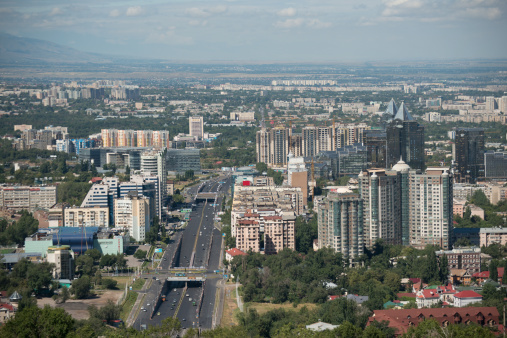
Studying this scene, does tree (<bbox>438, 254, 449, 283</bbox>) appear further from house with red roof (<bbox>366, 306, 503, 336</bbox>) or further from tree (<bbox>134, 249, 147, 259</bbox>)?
tree (<bbox>134, 249, 147, 259</bbox>)

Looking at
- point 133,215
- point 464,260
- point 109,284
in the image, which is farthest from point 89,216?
point 464,260

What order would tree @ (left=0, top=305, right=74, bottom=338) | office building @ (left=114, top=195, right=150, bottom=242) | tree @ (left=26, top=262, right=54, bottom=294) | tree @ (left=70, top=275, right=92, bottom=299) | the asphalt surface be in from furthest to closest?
office building @ (left=114, top=195, right=150, bottom=242)
tree @ (left=26, top=262, right=54, bottom=294)
tree @ (left=70, top=275, right=92, bottom=299)
the asphalt surface
tree @ (left=0, top=305, right=74, bottom=338)

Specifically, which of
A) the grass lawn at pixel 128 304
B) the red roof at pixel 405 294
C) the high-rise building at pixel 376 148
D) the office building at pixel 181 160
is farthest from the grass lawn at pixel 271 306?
the office building at pixel 181 160

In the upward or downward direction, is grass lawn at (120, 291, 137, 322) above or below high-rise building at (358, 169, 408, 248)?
below

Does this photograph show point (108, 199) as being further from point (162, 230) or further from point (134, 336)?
point (134, 336)

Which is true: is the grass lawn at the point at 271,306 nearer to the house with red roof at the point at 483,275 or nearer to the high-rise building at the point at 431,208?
the house with red roof at the point at 483,275

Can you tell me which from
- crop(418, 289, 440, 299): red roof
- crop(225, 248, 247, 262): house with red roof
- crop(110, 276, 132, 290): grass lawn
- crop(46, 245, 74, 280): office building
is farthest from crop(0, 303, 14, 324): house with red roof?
crop(418, 289, 440, 299): red roof
